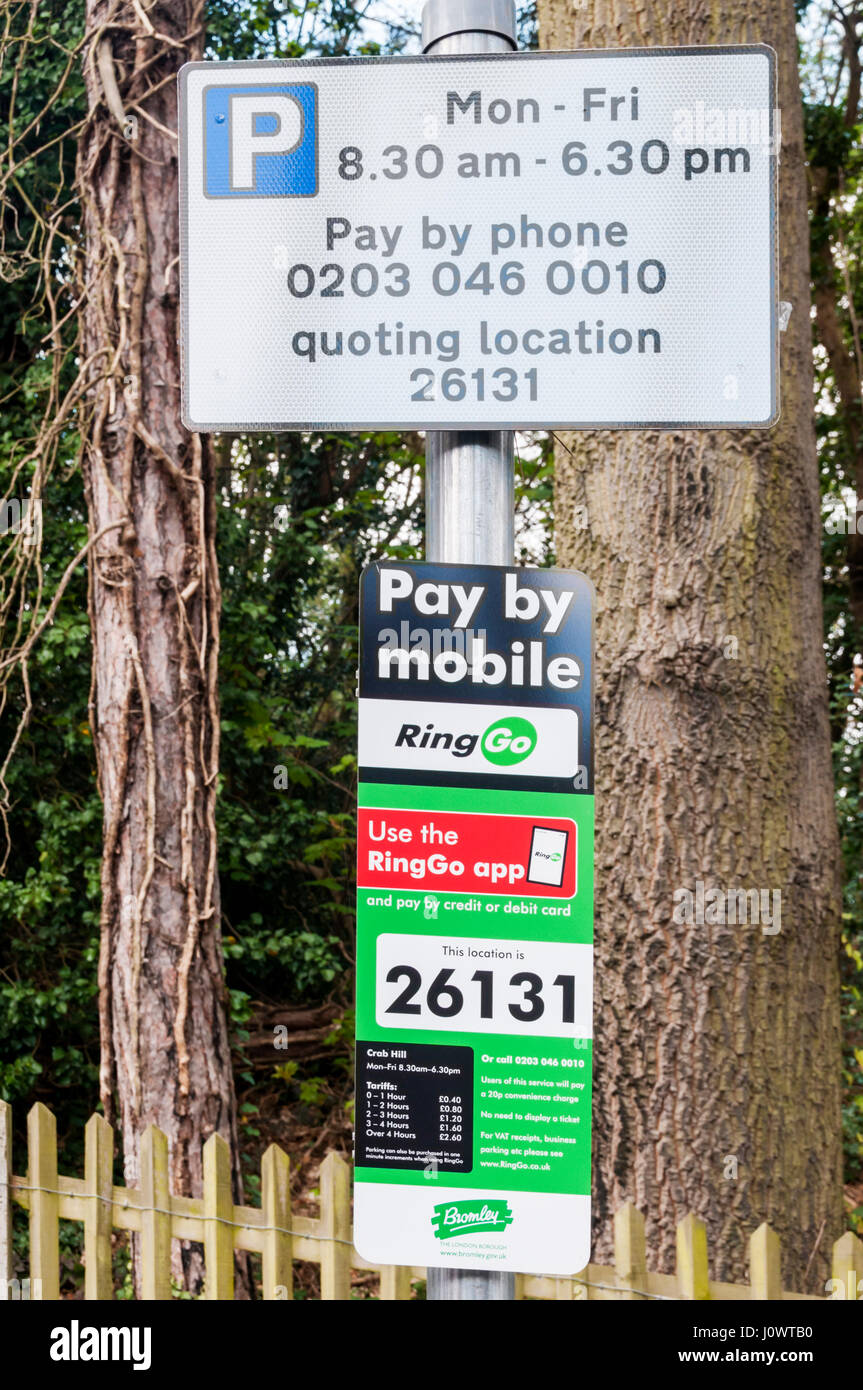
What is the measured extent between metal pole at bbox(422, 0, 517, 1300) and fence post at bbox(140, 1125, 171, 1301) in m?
1.65

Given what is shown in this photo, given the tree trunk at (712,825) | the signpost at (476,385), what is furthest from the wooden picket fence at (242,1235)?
the signpost at (476,385)

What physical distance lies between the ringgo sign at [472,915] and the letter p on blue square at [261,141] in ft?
1.56

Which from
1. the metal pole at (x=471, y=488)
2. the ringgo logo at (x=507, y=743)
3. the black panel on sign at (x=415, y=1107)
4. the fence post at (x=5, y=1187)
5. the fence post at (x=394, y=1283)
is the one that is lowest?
the fence post at (x=5, y=1187)

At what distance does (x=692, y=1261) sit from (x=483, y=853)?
1.35m

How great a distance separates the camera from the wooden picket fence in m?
2.17

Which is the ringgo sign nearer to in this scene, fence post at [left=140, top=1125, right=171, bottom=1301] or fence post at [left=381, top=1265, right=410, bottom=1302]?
fence post at [left=381, top=1265, right=410, bottom=1302]

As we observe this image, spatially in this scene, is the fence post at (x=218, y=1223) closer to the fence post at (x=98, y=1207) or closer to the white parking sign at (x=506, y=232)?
the fence post at (x=98, y=1207)

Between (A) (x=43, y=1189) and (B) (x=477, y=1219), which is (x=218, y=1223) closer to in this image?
(A) (x=43, y=1189)

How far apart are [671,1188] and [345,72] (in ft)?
7.71

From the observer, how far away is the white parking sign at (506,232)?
131cm

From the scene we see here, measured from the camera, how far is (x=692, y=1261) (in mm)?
2166

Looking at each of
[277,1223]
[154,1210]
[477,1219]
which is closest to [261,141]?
[477,1219]

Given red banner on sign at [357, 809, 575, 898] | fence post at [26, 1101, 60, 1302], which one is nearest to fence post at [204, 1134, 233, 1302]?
fence post at [26, 1101, 60, 1302]

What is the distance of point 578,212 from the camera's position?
4.31 feet
